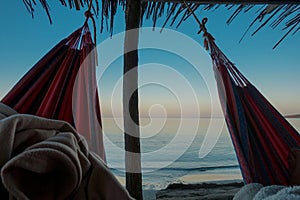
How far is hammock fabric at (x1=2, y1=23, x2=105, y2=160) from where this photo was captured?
83 centimetres

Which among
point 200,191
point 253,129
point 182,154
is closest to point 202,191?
point 200,191

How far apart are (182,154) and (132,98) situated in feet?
8.79

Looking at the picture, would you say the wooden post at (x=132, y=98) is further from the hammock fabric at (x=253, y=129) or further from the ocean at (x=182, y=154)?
the ocean at (x=182, y=154)

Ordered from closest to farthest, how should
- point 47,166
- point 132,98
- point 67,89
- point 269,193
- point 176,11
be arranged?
1. point 47,166
2. point 269,193
3. point 67,89
4. point 132,98
5. point 176,11

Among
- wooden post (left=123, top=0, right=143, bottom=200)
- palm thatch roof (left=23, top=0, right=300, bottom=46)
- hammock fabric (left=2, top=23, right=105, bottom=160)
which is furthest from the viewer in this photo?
palm thatch roof (left=23, top=0, right=300, bottom=46)

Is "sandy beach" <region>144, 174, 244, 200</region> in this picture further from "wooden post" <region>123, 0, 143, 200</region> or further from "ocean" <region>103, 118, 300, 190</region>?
"wooden post" <region>123, 0, 143, 200</region>

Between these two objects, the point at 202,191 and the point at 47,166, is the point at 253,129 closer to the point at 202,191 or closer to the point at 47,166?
the point at 47,166

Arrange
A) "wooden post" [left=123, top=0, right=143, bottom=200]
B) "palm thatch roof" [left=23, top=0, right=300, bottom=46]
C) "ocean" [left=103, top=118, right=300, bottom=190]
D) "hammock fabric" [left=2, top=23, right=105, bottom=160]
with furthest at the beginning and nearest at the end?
"ocean" [left=103, top=118, right=300, bottom=190], "palm thatch roof" [left=23, top=0, right=300, bottom=46], "wooden post" [left=123, top=0, right=143, bottom=200], "hammock fabric" [left=2, top=23, right=105, bottom=160]

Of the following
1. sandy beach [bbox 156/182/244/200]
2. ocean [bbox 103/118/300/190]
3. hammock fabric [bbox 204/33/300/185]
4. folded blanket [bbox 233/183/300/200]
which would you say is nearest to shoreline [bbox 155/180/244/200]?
sandy beach [bbox 156/182/244/200]

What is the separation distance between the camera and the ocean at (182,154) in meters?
3.16

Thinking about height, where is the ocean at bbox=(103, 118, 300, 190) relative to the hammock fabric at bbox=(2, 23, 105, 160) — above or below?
below

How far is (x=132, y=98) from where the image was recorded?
50.4 inches

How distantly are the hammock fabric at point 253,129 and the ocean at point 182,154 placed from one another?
1.89m

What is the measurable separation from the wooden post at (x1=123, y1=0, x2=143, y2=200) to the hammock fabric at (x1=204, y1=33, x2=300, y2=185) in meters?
0.34
